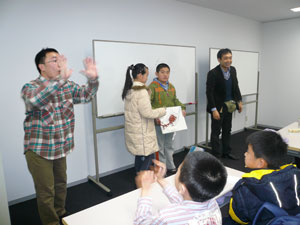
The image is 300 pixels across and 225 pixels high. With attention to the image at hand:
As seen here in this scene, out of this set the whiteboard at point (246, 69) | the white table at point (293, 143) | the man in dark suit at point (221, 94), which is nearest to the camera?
the white table at point (293, 143)

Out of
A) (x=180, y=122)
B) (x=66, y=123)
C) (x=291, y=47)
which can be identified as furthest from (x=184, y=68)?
(x=291, y=47)

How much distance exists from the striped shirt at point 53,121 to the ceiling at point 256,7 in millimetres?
2740

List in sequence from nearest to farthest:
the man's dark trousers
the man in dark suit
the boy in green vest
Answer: the boy in green vest
the man in dark suit
the man's dark trousers

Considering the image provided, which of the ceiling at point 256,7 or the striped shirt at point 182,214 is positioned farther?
the ceiling at point 256,7

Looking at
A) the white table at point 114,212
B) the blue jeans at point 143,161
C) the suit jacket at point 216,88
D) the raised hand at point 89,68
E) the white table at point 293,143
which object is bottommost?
the blue jeans at point 143,161

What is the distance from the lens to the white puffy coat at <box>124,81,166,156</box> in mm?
2523

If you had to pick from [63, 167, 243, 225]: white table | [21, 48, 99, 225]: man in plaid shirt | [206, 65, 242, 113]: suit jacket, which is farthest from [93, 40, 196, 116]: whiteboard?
[63, 167, 243, 225]: white table

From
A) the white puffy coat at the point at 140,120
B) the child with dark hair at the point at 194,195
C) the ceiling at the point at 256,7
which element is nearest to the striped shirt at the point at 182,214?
the child with dark hair at the point at 194,195

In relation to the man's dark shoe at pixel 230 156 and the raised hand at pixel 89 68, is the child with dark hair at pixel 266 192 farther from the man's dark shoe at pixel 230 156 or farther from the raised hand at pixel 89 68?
the man's dark shoe at pixel 230 156

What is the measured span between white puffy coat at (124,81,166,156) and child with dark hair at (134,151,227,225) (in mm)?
1571

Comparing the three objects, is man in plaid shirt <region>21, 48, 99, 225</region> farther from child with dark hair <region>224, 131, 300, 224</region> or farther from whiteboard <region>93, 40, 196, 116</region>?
child with dark hair <region>224, 131, 300, 224</region>

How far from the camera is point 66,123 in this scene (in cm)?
190

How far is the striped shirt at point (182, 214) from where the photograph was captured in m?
0.92

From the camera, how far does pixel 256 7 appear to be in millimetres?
4242
